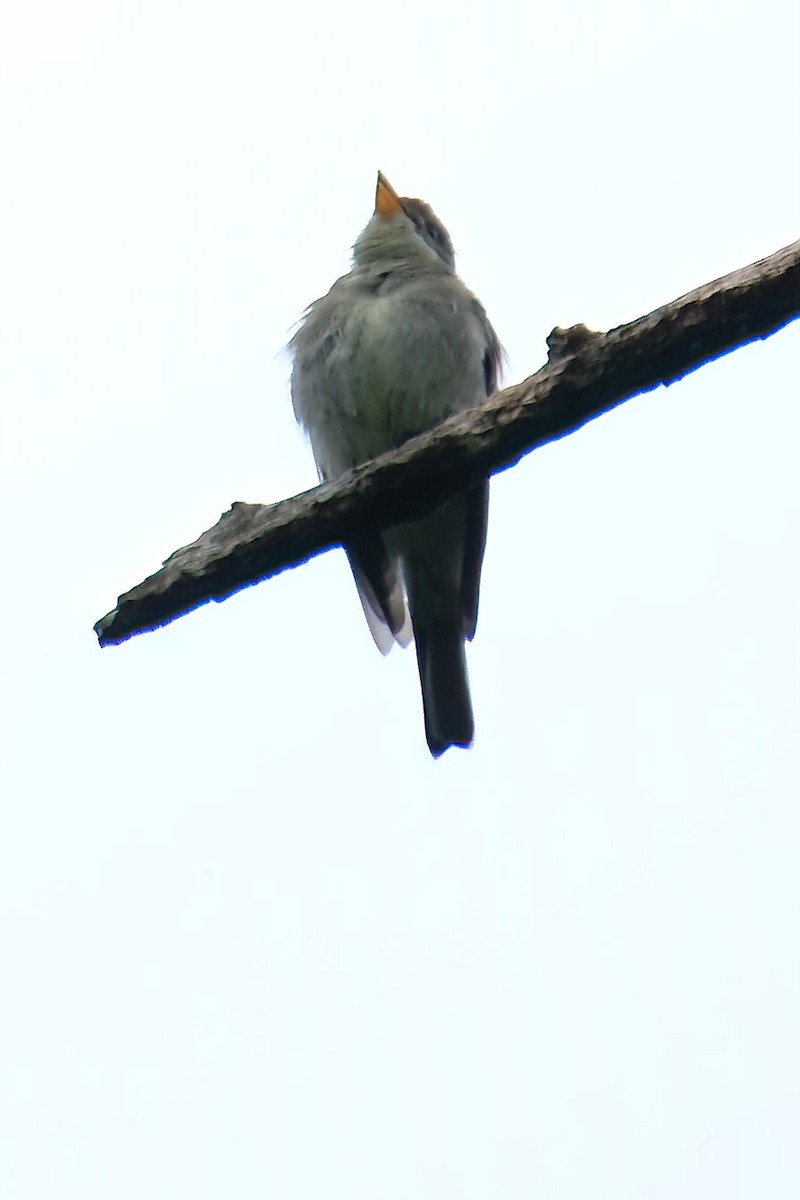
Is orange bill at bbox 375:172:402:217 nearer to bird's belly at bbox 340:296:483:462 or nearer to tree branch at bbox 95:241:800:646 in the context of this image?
bird's belly at bbox 340:296:483:462

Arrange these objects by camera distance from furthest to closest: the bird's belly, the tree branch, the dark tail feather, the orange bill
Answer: the orange bill
the dark tail feather
the bird's belly
the tree branch

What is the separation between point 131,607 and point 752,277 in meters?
2.06

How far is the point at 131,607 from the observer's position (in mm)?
4348

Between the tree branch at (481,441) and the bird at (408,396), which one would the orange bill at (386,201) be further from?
the tree branch at (481,441)

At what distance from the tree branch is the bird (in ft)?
6.09

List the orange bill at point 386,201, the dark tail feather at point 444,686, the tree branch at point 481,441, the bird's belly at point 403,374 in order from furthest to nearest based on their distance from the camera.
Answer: the orange bill at point 386,201 → the dark tail feather at point 444,686 → the bird's belly at point 403,374 → the tree branch at point 481,441

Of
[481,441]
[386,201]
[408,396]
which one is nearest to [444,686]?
[408,396]

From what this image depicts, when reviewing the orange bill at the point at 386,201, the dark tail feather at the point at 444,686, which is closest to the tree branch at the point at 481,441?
the dark tail feather at the point at 444,686

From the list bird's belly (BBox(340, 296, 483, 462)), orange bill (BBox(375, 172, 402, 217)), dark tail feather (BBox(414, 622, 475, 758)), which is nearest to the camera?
bird's belly (BBox(340, 296, 483, 462))

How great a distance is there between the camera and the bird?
6.28 meters

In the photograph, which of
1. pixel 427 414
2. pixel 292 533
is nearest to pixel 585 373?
pixel 292 533

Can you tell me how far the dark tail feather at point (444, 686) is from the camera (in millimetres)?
6715

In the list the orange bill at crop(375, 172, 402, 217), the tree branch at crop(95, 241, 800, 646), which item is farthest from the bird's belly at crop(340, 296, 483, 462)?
the tree branch at crop(95, 241, 800, 646)

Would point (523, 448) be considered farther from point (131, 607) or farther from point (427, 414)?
point (427, 414)
